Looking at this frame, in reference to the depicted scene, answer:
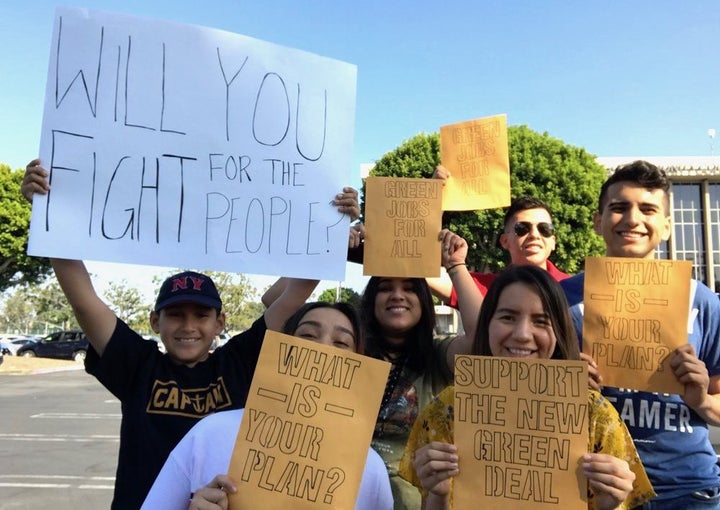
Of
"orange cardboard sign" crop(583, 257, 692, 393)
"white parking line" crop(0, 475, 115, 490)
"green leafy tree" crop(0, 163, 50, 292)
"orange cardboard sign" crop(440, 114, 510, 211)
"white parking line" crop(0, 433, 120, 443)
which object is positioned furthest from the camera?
"green leafy tree" crop(0, 163, 50, 292)

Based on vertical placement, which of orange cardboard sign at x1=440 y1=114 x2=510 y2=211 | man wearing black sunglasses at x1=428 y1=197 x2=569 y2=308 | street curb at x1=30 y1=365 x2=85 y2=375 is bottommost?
street curb at x1=30 y1=365 x2=85 y2=375

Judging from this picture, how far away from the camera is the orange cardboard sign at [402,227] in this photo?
253cm

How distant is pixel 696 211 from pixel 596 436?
4229 cm

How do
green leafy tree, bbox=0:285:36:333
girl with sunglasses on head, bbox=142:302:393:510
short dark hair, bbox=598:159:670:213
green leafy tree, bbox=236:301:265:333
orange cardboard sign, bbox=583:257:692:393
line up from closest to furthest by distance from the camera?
girl with sunglasses on head, bbox=142:302:393:510 → orange cardboard sign, bbox=583:257:692:393 → short dark hair, bbox=598:159:670:213 → green leafy tree, bbox=236:301:265:333 → green leafy tree, bbox=0:285:36:333

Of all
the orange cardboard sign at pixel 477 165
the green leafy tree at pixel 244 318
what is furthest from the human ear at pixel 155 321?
the green leafy tree at pixel 244 318

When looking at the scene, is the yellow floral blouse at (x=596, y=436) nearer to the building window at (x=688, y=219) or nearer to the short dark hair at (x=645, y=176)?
the short dark hair at (x=645, y=176)

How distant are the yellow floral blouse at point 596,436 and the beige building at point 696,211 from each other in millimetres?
37852

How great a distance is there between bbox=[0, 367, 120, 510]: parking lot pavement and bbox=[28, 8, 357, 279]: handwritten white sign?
4.55m

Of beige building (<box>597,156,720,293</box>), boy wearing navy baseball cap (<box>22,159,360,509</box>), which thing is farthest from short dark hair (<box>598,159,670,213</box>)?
beige building (<box>597,156,720,293</box>)

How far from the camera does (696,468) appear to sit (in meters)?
2.07

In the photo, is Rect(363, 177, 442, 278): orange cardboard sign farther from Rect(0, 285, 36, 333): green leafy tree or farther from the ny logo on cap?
Rect(0, 285, 36, 333): green leafy tree

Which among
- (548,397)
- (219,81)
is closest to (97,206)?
(219,81)

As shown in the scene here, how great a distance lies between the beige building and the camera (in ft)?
119

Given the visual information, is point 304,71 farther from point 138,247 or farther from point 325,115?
point 138,247
